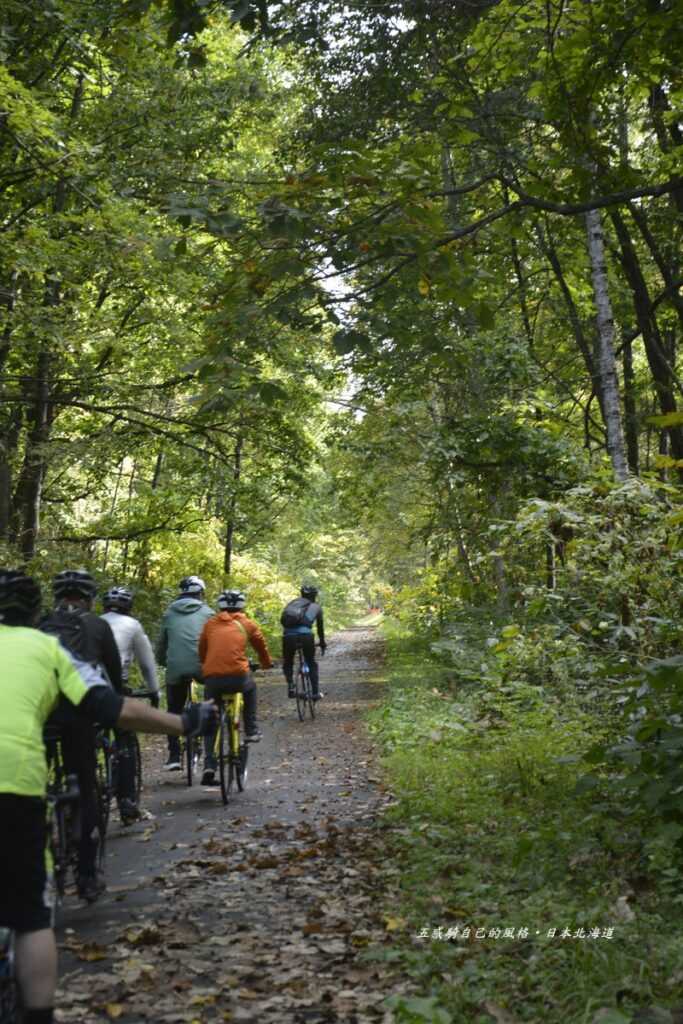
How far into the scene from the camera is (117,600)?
9.23 meters

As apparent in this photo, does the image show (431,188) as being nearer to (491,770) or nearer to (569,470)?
(491,770)

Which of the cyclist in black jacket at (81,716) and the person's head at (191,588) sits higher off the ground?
the person's head at (191,588)

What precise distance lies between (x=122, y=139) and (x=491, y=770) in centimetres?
1228

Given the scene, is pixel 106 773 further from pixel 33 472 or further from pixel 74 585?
pixel 33 472

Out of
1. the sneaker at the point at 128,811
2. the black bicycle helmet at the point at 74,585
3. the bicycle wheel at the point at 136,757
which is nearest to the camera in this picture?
the black bicycle helmet at the point at 74,585

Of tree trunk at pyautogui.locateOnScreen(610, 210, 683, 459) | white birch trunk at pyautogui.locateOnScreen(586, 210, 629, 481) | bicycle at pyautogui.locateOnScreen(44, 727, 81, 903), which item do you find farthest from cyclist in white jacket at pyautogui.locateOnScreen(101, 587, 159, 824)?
tree trunk at pyautogui.locateOnScreen(610, 210, 683, 459)

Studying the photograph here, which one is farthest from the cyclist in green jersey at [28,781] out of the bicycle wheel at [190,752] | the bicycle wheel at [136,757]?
the bicycle wheel at [190,752]

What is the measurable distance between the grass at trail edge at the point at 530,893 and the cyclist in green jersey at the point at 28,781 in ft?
5.73

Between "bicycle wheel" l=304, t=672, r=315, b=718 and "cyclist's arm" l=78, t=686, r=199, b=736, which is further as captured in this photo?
"bicycle wheel" l=304, t=672, r=315, b=718

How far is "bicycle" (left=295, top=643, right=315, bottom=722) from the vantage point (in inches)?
687

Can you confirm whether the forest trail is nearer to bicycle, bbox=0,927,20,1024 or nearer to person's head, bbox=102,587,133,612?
bicycle, bbox=0,927,20,1024

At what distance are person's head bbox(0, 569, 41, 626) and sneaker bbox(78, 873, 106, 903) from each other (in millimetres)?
3451

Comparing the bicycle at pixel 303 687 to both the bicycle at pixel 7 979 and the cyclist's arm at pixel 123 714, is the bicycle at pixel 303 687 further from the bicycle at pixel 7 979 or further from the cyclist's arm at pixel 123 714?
the bicycle at pixel 7 979

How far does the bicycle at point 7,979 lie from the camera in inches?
144
